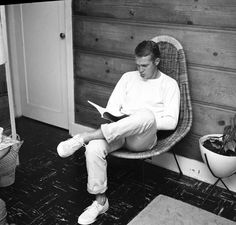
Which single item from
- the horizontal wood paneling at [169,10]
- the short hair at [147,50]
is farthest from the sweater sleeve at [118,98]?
the horizontal wood paneling at [169,10]

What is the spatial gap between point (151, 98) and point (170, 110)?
0.57ft

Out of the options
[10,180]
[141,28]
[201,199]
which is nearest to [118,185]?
[201,199]

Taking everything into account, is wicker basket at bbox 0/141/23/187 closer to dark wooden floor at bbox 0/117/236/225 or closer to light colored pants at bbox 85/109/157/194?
dark wooden floor at bbox 0/117/236/225

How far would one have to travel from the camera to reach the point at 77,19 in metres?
2.80

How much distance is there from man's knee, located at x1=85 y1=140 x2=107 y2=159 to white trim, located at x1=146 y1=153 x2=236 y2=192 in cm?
83

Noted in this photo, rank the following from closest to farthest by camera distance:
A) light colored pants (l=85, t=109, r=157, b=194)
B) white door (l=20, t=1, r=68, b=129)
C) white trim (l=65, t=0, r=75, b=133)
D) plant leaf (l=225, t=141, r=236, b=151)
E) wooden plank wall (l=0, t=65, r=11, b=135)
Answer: light colored pants (l=85, t=109, r=157, b=194) < plant leaf (l=225, t=141, r=236, b=151) < wooden plank wall (l=0, t=65, r=11, b=135) < white trim (l=65, t=0, r=75, b=133) < white door (l=20, t=1, r=68, b=129)

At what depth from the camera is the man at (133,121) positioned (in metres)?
1.90

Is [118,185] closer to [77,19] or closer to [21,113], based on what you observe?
[77,19]

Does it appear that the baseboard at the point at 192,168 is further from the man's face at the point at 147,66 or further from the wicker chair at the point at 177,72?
the man's face at the point at 147,66

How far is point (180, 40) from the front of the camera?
2256mm

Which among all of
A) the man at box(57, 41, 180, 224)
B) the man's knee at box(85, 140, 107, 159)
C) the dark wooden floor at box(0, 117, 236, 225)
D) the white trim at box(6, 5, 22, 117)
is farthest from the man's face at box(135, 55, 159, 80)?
the white trim at box(6, 5, 22, 117)

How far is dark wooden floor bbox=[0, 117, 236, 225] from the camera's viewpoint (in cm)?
200

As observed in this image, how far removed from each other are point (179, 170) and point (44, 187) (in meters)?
1.12

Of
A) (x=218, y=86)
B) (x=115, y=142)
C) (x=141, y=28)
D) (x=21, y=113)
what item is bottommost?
(x=21, y=113)
